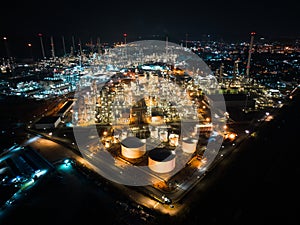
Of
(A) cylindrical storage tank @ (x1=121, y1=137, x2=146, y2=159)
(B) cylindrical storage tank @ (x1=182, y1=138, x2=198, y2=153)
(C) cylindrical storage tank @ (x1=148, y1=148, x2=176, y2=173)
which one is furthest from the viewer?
(B) cylindrical storage tank @ (x1=182, y1=138, x2=198, y2=153)

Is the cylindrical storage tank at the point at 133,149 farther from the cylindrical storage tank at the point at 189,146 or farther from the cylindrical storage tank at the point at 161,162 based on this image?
the cylindrical storage tank at the point at 189,146

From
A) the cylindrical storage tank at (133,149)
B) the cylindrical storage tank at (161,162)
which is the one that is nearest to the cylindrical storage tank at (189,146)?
the cylindrical storage tank at (161,162)

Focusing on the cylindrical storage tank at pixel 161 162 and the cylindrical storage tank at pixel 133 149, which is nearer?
the cylindrical storage tank at pixel 161 162

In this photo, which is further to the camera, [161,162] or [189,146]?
[189,146]

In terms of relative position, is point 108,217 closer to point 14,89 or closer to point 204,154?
point 204,154

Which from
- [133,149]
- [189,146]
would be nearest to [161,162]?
[133,149]

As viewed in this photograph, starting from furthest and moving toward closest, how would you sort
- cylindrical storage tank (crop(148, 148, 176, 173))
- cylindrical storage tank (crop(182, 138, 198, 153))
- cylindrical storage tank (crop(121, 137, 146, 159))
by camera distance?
cylindrical storage tank (crop(182, 138, 198, 153)) < cylindrical storage tank (crop(121, 137, 146, 159)) < cylindrical storage tank (crop(148, 148, 176, 173))

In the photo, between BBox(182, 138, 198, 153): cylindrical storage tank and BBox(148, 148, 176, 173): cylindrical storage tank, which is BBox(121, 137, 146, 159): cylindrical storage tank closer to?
BBox(148, 148, 176, 173): cylindrical storage tank

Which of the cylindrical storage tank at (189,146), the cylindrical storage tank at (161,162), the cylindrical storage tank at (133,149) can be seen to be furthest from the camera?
the cylindrical storage tank at (189,146)

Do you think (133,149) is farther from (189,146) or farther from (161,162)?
(189,146)

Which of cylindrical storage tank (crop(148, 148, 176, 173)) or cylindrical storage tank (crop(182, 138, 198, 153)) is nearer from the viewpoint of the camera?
cylindrical storage tank (crop(148, 148, 176, 173))

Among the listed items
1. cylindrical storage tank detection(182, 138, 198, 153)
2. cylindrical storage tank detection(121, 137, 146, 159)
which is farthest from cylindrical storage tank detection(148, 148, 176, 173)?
cylindrical storage tank detection(182, 138, 198, 153)
